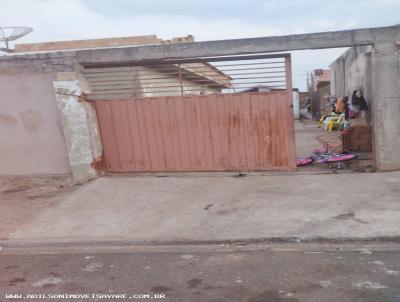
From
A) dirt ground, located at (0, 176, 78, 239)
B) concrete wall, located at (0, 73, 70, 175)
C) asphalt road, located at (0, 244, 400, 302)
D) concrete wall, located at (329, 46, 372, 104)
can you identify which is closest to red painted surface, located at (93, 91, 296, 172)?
concrete wall, located at (0, 73, 70, 175)

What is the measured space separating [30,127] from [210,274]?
19.3 feet

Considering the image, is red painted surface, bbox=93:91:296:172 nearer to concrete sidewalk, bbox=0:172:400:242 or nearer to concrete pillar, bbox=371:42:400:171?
concrete sidewalk, bbox=0:172:400:242

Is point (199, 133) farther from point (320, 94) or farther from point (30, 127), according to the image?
point (320, 94)

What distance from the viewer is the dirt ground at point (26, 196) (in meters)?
6.12

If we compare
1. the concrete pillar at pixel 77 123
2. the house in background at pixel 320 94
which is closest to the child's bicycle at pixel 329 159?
the concrete pillar at pixel 77 123

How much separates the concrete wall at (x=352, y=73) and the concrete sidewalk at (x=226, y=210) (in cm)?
282

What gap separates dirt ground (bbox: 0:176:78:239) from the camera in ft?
20.1

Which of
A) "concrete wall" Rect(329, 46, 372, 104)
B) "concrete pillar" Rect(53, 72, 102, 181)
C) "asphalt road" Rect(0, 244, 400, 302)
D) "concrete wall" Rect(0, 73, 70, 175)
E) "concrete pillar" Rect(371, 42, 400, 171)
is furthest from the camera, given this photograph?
"concrete wall" Rect(329, 46, 372, 104)

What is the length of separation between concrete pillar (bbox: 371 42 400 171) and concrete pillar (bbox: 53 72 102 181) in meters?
5.64

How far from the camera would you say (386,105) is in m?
7.20

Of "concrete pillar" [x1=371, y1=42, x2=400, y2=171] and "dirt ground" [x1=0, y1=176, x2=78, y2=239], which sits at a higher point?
"concrete pillar" [x1=371, y1=42, x2=400, y2=171]

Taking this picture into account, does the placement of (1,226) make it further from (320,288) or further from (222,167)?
(320,288)

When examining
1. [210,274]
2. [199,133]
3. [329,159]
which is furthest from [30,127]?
[329,159]

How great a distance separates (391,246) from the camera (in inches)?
169
